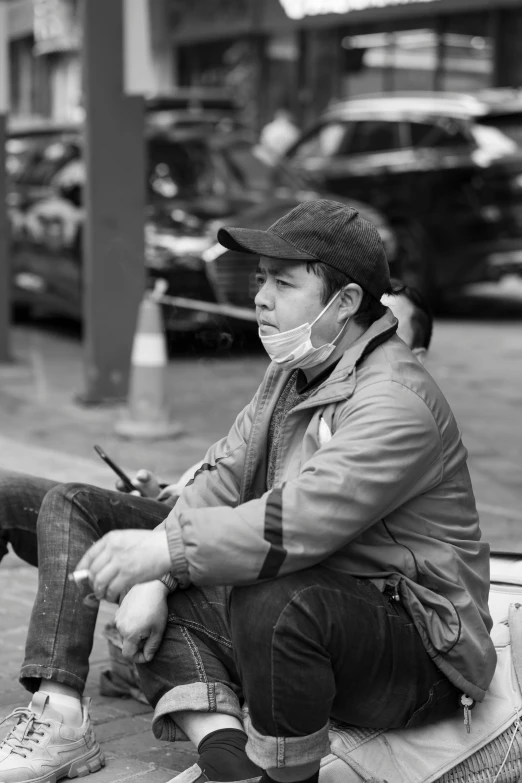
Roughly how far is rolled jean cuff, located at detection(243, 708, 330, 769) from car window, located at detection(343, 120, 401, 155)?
10.4m

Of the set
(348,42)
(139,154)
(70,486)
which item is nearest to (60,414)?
(139,154)

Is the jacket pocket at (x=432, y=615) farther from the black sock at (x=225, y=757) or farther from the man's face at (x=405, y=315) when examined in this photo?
the man's face at (x=405, y=315)

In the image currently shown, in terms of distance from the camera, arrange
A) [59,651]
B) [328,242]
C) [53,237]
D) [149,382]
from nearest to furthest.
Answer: [328,242], [59,651], [149,382], [53,237]

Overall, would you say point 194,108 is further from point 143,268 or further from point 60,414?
point 60,414

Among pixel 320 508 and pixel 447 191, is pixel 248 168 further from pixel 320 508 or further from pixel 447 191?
pixel 320 508

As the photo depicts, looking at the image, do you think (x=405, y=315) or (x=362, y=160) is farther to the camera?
(x=362, y=160)

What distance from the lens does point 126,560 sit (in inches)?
108

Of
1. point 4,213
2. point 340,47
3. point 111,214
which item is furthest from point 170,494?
point 340,47

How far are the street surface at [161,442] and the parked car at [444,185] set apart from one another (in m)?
0.62

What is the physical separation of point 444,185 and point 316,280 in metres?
9.33

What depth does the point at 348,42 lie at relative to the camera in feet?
63.6

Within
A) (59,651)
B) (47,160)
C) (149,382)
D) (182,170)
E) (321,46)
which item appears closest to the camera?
(59,651)

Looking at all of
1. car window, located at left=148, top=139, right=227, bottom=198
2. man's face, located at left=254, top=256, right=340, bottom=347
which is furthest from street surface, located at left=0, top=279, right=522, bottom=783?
car window, located at left=148, top=139, right=227, bottom=198

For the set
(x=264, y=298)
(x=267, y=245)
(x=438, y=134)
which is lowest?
(x=438, y=134)
